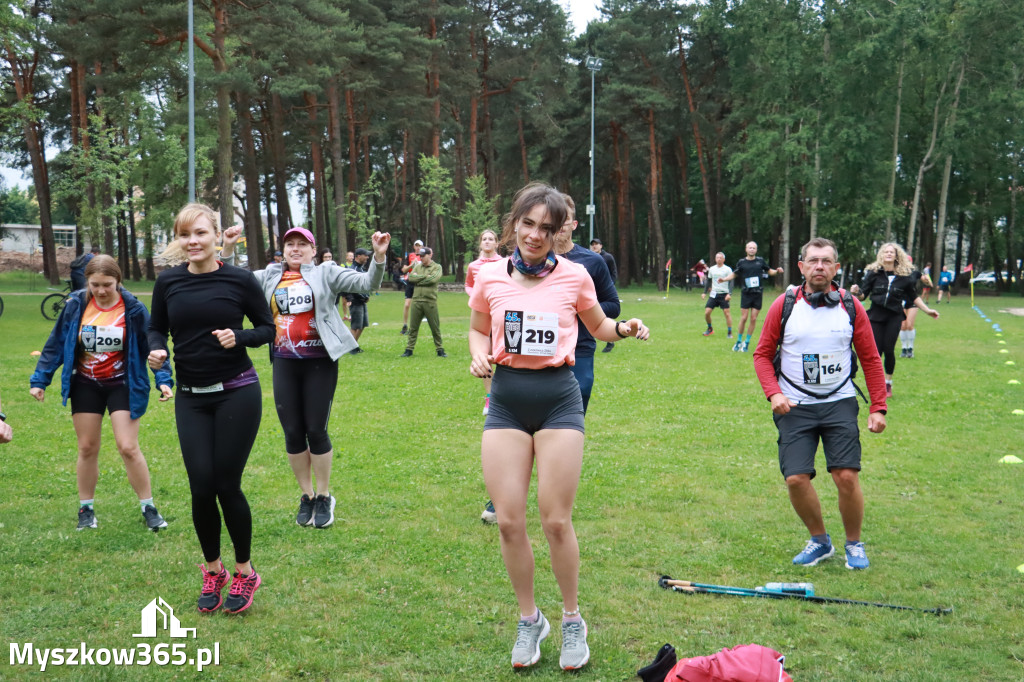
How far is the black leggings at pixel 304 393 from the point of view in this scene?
20.0 ft

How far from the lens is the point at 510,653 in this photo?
422 cm

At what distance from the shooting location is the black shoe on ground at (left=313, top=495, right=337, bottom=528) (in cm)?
631

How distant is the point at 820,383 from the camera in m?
5.39

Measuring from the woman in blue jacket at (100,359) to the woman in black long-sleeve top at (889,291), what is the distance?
29.6ft

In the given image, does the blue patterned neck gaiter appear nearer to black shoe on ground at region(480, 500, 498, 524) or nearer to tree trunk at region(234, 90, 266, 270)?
black shoe on ground at region(480, 500, 498, 524)

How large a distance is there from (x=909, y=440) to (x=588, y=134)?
44.6 meters

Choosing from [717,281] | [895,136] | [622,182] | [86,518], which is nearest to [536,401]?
[86,518]

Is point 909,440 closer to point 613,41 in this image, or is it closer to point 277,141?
point 277,141

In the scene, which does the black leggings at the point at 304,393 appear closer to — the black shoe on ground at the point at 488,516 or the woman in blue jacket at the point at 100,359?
the woman in blue jacket at the point at 100,359

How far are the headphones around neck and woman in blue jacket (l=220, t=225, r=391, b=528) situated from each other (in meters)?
2.92

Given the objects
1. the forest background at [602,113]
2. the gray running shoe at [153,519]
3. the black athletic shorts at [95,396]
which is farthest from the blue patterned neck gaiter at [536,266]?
the forest background at [602,113]

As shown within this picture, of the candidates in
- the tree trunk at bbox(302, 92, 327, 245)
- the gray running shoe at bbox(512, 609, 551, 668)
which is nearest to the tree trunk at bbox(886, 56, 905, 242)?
the tree trunk at bbox(302, 92, 327, 245)

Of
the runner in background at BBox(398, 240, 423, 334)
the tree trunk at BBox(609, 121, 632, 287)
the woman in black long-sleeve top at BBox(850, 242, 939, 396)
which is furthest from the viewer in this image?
the tree trunk at BBox(609, 121, 632, 287)

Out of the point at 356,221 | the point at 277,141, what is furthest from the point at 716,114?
the point at 277,141
